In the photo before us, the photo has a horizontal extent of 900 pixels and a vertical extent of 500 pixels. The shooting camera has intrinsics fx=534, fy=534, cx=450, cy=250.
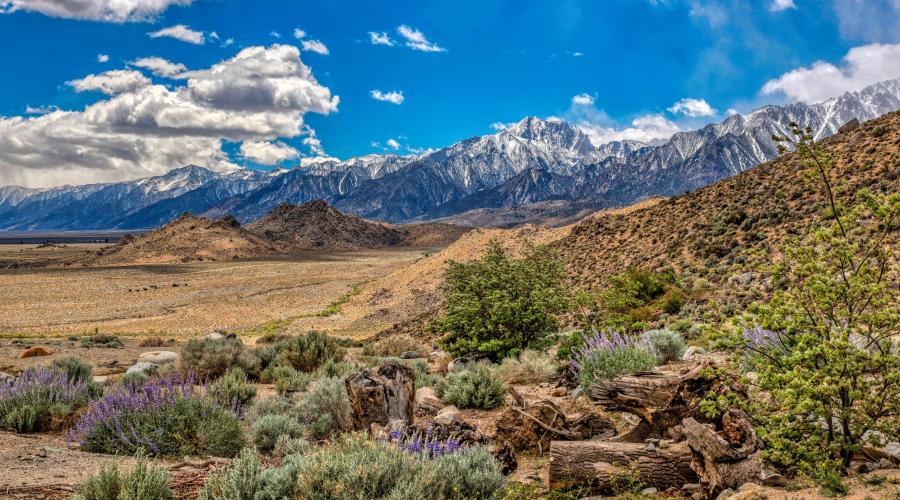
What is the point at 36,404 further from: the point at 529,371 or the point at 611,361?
the point at 529,371

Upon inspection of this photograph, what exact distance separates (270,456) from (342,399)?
65.7 inches

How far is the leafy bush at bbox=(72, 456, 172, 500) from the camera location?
4.31m

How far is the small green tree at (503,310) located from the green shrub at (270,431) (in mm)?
7621

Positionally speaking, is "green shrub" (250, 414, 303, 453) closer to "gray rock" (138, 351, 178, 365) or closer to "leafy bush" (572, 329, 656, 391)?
"leafy bush" (572, 329, 656, 391)

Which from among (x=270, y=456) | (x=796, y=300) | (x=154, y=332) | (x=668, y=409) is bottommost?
(x=154, y=332)

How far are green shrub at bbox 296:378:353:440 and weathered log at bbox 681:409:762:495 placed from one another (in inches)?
196

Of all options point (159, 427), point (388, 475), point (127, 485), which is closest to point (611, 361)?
point (388, 475)

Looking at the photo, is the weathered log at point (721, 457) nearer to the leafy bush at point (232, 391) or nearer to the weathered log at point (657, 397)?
the weathered log at point (657, 397)

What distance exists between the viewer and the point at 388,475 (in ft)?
14.3

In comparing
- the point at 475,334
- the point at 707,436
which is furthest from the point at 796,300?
the point at 475,334

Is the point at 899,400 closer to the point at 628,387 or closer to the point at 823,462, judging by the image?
the point at 823,462

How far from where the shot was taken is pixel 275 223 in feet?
527

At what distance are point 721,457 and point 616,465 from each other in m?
0.99

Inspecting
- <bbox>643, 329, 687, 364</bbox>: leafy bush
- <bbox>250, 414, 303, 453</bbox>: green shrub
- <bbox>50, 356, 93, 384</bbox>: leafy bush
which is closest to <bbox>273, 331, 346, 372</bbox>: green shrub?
<bbox>50, 356, 93, 384</bbox>: leafy bush
